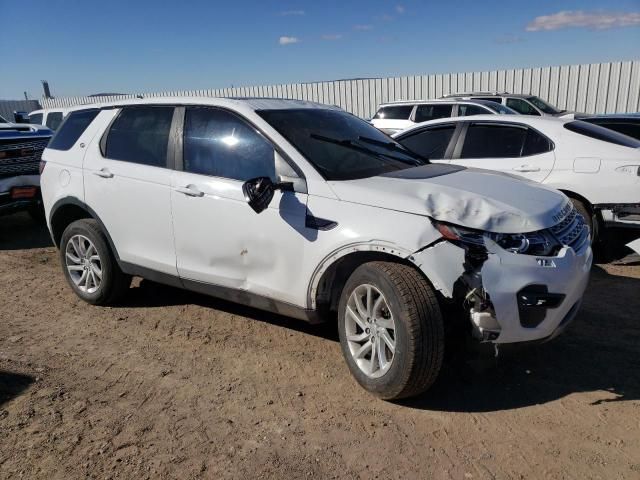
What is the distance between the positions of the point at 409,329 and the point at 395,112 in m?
11.3

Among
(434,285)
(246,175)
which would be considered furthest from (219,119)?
(434,285)

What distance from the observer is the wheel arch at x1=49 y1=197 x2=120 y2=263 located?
15.0 feet

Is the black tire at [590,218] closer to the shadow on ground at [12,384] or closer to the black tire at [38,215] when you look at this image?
the shadow on ground at [12,384]

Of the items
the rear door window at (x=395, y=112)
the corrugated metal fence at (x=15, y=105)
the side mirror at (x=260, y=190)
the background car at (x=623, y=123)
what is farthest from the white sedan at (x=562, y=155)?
the corrugated metal fence at (x=15, y=105)

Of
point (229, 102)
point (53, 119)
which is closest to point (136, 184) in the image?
point (229, 102)

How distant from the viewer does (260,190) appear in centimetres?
334

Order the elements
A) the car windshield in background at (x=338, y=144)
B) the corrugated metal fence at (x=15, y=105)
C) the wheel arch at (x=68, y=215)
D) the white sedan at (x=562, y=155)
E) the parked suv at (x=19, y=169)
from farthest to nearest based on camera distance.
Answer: the corrugated metal fence at (x=15, y=105) → the parked suv at (x=19, y=169) → the white sedan at (x=562, y=155) → the wheel arch at (x=68, y=215) → the car windshield in background at (x=338, y=144)

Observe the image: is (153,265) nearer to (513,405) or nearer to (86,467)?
(86,467)

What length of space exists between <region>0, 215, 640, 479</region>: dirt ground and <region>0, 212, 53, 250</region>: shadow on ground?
10.8 ft

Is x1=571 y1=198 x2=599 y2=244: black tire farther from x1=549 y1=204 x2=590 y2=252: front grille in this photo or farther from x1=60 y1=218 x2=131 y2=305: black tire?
x1=60 y1=218 x2=131 y2=305: black tire

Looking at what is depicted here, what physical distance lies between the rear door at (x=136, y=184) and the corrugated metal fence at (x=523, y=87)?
33.5 ft

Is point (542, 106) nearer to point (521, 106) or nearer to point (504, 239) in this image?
point (521, 106)

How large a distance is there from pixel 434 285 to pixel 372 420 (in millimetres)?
874

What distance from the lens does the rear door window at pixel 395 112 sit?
13.1 meters
